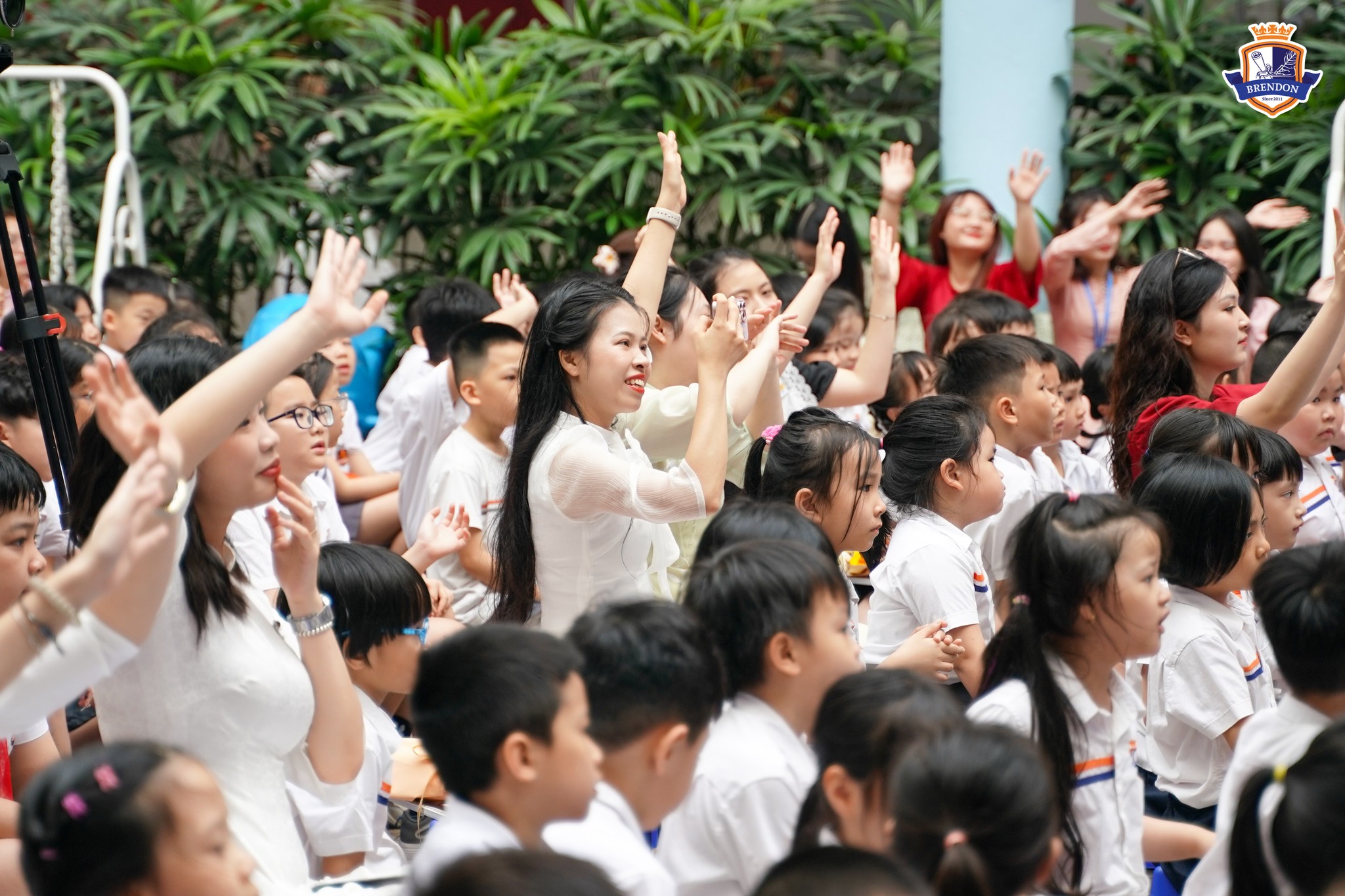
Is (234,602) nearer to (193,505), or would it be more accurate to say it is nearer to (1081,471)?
(193,505)

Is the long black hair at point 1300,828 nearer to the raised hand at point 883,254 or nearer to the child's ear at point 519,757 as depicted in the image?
the child's ear at point 519,757

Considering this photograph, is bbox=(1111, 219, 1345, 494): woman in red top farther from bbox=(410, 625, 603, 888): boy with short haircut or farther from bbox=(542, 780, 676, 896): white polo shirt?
bbox=(410, 625, 603, 888): boy with short haircut

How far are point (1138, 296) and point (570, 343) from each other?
152 cm

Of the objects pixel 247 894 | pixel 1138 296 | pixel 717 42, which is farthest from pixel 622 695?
pixel 717 42

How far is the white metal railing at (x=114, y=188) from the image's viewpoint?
195 inches

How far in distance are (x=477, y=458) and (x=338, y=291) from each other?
1.67 metres

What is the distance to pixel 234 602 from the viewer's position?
78.3 inches

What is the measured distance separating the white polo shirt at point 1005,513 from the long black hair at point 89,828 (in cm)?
220

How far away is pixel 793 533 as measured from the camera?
2398 mm

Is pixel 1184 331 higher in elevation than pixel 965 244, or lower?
higher

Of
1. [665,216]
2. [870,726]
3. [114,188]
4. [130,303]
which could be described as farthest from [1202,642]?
[114,188]

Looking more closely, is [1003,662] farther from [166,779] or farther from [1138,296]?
[1138,296]

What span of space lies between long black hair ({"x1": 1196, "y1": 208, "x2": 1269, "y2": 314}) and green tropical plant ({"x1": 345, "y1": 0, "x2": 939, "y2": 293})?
4.23ft

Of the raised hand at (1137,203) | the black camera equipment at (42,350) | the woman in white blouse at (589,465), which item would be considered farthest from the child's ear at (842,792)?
the raised hand at (1137,203)
